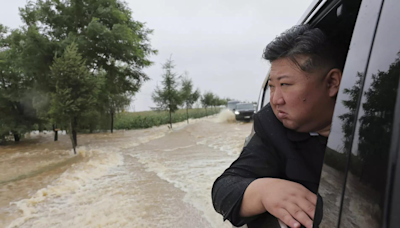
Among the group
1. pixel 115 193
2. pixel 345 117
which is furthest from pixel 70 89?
pixel 345 117

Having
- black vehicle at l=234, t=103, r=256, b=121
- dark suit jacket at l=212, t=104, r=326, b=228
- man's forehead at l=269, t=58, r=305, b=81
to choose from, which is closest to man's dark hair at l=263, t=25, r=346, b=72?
man's forehead at l=269, t=58, r=305, b=81

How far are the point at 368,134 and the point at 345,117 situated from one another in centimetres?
11

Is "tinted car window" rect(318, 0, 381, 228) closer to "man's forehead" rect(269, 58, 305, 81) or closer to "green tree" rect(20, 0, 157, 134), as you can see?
"man's forehead" rect(269, 58, 305, 81)

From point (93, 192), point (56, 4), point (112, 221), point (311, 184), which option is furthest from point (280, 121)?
point (56, 4)

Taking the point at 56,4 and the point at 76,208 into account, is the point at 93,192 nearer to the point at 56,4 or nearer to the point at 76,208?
the point at 76,208

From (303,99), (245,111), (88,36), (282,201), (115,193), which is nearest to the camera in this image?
(282,201)

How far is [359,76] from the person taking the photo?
2.19 ft

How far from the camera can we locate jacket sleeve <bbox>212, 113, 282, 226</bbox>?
1022mm

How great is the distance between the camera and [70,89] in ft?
36.0

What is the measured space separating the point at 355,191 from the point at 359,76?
0.93ft

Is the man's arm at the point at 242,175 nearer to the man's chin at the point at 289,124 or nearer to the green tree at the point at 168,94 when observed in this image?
the man's chin at the point at 289,124

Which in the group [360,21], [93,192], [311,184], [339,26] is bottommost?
[93,192]

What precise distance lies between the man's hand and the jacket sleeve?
40mm

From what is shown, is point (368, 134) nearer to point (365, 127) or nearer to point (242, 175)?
point (365, 127)
